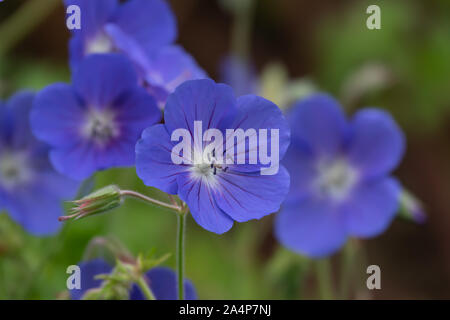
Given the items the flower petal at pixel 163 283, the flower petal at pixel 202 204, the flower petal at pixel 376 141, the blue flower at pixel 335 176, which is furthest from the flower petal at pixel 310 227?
the flower petal at pixel 202 204

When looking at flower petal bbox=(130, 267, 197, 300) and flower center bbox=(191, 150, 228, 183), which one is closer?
flower center bbox=(191, 150, 228, 183)

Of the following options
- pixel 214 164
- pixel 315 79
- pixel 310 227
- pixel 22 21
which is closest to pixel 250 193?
pixel 214 164

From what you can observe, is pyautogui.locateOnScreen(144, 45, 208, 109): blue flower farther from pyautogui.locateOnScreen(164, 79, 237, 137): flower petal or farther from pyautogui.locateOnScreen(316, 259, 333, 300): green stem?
pyautogui.locateOnScreen(316, 259, 333, 300): green stem

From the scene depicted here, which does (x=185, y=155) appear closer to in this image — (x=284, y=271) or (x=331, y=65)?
(x=284, y=271)

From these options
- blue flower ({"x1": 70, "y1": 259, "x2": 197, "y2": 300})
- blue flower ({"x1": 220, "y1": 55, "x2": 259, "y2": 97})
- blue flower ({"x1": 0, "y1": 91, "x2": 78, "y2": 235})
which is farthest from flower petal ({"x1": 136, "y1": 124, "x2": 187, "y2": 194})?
blue flower ({"x1": 220, "y1": 55, "x2": 259, "y2": 97})

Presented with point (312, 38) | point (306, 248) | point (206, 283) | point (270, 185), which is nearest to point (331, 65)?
point (312, 38)

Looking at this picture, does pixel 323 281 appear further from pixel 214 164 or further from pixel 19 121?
pixel 19 121
